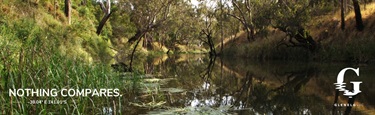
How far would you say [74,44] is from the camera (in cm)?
1347

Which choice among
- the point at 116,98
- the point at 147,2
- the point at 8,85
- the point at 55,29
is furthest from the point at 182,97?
the point at 147,2

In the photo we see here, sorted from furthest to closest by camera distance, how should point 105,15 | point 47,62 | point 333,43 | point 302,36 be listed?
point 105,15
point 302,36
point 333,43
point 47,62

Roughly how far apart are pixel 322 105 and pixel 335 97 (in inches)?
38.9

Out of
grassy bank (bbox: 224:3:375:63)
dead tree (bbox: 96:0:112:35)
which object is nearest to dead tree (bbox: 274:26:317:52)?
grassy bank (bbox: 224:3:375:63)

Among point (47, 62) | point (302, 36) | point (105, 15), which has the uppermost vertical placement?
point (105, 15)

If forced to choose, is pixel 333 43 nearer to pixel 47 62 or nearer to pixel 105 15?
pixel 105 15

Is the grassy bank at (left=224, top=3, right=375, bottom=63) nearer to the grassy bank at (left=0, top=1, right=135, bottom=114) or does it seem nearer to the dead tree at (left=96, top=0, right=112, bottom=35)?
the dead tree at (left=96, top=0, right=112, bottom=35)

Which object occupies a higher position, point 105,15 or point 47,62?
point 105,15

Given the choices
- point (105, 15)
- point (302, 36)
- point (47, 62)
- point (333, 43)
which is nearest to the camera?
point (47, 62)

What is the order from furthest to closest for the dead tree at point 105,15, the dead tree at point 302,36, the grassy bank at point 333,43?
the dead tree at point 105,15
the dead tree at point 302,36
the grassy bank at point 333,43

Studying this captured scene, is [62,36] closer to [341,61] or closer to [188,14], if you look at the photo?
[341,61]

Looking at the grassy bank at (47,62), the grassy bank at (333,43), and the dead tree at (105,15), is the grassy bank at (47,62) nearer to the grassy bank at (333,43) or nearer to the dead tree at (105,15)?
the dead tree at (105,15)

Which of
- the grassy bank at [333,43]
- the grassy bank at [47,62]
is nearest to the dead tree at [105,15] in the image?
the grassy bank at [47,62]

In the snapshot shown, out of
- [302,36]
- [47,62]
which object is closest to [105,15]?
[302,36]
